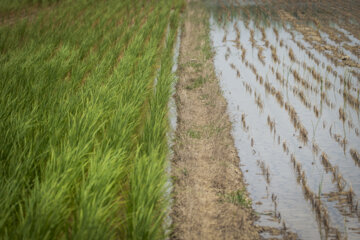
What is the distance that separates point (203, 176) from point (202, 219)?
0.50 metres

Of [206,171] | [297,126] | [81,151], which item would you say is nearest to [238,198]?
[206,171]

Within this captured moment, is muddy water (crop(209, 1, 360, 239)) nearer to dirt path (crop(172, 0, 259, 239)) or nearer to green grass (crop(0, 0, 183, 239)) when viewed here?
dirt path (crop(172, 0, 259, 239))

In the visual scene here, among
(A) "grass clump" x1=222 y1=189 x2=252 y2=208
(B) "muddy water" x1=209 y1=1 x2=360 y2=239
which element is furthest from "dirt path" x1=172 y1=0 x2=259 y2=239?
(B) "muddy water" x1=209 y1=1 x2=360 y2=239

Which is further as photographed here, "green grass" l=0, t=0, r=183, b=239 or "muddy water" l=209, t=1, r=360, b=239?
"muddy water" l=209, t=1, r=360, b=239

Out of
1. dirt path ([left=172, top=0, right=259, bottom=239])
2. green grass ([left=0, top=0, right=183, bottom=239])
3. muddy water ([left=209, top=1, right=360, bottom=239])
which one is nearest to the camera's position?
green grass ([left=0, top=0, right=183, bottom=239])

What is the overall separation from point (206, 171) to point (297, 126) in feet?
3.72

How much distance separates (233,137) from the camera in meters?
3.22

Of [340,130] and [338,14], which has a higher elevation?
[338,14]

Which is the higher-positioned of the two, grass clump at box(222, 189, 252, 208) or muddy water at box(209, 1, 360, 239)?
muddy water at box(209, 1, 360, 239)

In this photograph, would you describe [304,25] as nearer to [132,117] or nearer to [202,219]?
[132,117]

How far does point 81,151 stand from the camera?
6.82 ft

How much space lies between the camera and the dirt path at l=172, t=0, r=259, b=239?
2.07 metres

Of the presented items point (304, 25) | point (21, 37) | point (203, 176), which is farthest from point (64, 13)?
point (203, 176)

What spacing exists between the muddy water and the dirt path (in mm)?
105
